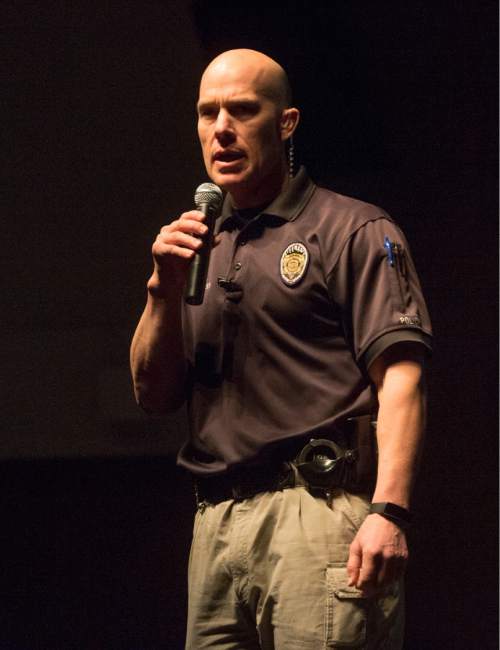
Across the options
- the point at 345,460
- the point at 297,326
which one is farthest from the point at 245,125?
the point at 345,460

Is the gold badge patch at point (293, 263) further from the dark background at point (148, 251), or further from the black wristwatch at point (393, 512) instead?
the dark background at point (148, 251)

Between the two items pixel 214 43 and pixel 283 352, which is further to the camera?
pixel 214 43

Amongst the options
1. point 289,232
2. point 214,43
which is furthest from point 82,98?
point 289,232

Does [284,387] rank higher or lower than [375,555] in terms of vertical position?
higher

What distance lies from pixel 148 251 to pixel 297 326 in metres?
0.94

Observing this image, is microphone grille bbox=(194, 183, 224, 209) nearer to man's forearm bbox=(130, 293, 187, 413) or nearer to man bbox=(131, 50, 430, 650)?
man bbox=(131, 50, 430, 650)

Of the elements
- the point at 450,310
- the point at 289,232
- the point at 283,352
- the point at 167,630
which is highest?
the point at 289,232

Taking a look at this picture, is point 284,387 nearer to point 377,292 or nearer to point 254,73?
point 377,292

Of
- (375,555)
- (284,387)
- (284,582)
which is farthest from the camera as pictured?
(284,387)

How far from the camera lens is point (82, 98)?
2.56m

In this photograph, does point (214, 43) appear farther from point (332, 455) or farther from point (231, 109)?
point (332, 455)

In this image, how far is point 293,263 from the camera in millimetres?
1680

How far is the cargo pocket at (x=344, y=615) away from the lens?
151cm

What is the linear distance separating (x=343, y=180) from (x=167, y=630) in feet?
3.79
